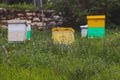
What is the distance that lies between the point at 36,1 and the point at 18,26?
10.9 meters

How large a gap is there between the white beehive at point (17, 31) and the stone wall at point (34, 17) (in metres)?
4.76

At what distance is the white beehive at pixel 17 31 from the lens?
32.2 ft

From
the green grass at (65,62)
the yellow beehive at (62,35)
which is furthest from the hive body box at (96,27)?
the green grass at (65,62)

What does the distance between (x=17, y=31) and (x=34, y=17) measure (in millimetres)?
5234

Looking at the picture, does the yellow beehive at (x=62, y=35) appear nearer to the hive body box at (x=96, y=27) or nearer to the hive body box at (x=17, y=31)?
the hive body box at (x=17, y=31)

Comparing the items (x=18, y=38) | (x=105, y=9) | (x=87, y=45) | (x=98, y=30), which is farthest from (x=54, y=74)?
(x=105, y=9)

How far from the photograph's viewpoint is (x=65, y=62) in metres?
6.41

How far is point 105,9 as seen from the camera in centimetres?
1412

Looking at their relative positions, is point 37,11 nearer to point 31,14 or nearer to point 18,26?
point 31,14

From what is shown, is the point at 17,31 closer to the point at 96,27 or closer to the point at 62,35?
the point at 62,35

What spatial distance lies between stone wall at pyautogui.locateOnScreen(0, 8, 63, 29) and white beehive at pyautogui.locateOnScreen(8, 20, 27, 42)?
4.76m

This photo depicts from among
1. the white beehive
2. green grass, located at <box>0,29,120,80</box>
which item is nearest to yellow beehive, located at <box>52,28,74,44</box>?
green grass, located at <box>0,29,120,80</box>

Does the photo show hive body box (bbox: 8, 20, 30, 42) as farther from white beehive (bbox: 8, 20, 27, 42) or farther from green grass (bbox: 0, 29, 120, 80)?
green grass (bbox: 0, 29, 120, 80)

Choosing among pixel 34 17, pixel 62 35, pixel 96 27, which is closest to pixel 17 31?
pixel 62 35
